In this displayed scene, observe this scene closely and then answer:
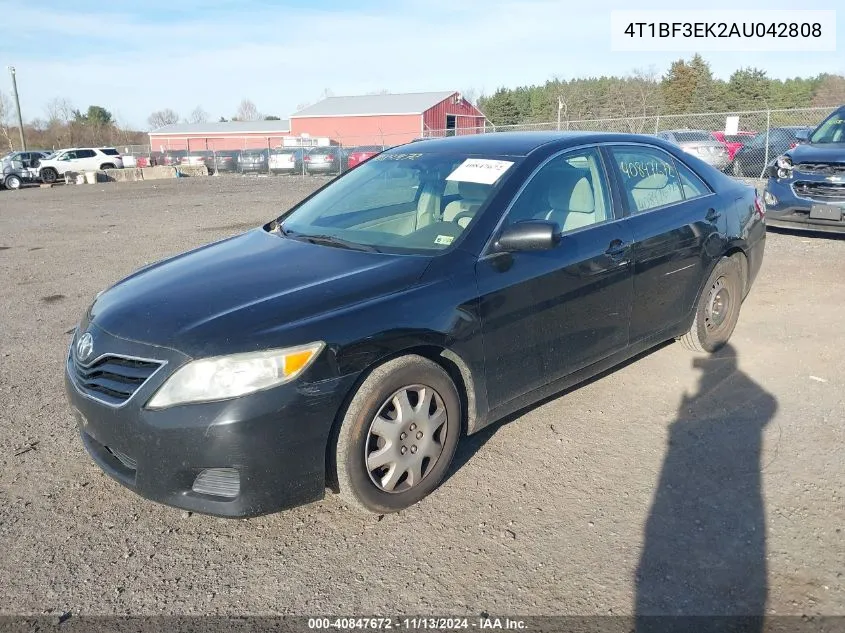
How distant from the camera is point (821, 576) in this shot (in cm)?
262

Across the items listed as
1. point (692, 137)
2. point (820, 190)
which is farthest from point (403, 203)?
point (692, 137)

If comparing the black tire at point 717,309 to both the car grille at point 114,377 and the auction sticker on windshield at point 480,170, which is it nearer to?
the auction sticker on windshield at point 480,170

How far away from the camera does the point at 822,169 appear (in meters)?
8.83

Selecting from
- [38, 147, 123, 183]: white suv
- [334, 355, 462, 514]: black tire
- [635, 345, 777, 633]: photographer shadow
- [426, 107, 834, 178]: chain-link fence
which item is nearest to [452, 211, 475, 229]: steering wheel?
[334, 355, 462, 514]: black tire

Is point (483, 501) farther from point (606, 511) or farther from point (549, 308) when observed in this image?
point (549, 308)

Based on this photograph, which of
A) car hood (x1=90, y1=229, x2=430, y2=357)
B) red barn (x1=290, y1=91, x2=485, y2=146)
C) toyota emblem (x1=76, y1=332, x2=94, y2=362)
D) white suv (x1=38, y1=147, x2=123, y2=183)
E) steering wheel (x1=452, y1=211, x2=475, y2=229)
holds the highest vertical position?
red barn (x1=290, y1=91, x2=485, y2=146)

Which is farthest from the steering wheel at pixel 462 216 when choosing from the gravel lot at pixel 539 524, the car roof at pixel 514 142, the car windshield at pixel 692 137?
the car windshield at pixel 692 137

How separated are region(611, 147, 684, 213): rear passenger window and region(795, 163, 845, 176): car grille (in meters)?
5.41

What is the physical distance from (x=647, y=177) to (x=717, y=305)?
1.22 meters

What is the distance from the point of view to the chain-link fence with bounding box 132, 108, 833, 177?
1891 centimetres

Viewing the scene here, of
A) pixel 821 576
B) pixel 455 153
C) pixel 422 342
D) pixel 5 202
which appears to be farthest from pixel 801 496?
pixel 5 202

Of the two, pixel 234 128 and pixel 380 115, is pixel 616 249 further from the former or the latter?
pixel 234 128

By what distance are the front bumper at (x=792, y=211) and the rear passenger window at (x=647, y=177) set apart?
17.9ft

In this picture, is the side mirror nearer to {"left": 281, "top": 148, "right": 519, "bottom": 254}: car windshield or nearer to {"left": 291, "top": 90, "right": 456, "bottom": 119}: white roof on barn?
{"left": 281, "top": 148, "right": 519, "bottom": 254}: car windshield
